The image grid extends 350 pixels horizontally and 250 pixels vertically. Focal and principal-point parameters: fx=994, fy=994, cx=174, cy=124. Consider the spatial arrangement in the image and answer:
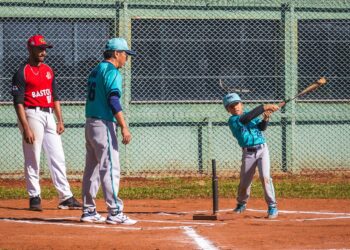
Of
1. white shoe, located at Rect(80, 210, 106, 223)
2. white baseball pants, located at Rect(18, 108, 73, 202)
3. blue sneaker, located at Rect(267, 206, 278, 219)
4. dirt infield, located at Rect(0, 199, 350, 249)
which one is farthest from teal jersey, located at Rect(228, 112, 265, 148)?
white baseball pants, located at Rect(18, 108, 73, 202)

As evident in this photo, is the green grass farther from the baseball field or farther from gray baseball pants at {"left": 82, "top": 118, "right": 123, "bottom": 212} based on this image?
gray baseball pants at {"left": 82, "top": 118, "right": 123, "bottom": 212}

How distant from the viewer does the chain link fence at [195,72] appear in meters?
17.5

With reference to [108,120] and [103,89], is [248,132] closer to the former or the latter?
[108,120]

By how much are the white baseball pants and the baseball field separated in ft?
1.07

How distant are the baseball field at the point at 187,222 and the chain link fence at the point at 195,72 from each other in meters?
1.92

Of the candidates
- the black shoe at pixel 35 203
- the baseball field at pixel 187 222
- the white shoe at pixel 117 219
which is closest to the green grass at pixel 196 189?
the baseball field at pixel 187 222

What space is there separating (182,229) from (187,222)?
0.74 metres

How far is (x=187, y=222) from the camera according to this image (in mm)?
10930

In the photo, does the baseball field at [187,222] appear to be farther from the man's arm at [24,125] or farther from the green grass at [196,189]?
the man's arm at [24,125]

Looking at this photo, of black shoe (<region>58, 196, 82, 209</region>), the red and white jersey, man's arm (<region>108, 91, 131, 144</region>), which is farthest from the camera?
black shoe (<region>58, 196, 82, 209</region>)

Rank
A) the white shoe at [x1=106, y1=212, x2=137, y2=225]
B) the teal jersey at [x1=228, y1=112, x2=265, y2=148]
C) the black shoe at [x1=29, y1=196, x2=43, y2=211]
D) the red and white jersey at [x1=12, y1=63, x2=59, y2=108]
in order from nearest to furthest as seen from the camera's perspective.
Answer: the white shoe at [x1=106, y1=212, x2=137, y2=225] → the teal jersey at [x1=228, y1=112, x2=265, y2=148] → the red and white jersey at [x1=12, y1=63, x2=59, y2=108] → the black shoe at [x1=29, y1=196, x2=43, y2=211]

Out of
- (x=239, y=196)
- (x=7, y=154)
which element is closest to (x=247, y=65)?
(x=7, y=154)

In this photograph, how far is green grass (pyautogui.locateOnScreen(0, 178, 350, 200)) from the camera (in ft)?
47.8

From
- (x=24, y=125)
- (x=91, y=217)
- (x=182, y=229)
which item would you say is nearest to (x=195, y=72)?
(x=24, y=125)
